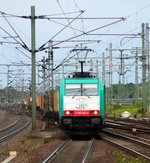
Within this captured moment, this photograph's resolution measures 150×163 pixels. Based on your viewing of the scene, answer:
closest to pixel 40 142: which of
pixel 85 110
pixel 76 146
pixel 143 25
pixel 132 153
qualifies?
pixel 76 146

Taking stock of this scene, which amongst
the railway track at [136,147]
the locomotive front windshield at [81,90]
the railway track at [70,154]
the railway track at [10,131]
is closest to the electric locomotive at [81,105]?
the locomotive front windshield at [81,90]

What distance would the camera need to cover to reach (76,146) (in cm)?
2184

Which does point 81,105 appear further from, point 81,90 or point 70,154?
point 70,154

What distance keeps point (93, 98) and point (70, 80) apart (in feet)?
5.18

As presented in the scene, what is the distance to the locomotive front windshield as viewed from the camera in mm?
25172

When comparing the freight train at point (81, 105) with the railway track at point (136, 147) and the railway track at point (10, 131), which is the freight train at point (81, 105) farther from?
the railway track at point (10, 131)

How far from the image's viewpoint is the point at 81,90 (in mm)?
25312

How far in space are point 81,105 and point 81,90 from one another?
87 cm

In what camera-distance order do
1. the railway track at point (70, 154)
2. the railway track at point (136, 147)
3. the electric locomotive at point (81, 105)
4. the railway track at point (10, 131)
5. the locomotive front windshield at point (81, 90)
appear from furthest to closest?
the railway track at point (10, 131), the locomotive front windshield at point (81, 90), the electric locomotive at point (81, 105), the railway track at point (136, 147), the railway track at point (70, 154)

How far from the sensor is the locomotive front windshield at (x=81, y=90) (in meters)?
25.2

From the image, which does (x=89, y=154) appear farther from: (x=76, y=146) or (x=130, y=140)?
(x=130, y=140)

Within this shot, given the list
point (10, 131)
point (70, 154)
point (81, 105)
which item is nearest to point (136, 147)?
point (70, 154)

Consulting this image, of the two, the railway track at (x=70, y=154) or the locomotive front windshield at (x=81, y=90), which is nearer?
the railway track at (x=70, y=154)

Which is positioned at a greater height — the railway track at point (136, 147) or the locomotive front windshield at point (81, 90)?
the locomotive front windshield at point (81, 90)
